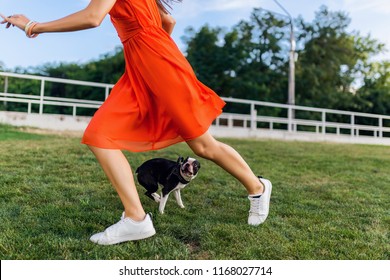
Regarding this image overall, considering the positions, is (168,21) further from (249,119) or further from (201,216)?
(249,119)

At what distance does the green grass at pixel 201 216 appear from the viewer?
2.50 meters

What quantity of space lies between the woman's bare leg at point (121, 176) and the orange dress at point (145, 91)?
5 cm

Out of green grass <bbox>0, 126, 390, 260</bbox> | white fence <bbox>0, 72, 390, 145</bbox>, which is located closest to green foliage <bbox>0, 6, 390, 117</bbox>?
white fence <bbox>0, 72, 390, 145</bbox>

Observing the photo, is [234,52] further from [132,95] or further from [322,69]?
[132,95]

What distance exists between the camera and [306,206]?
3.82 m

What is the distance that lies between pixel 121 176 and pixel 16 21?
1102 millimetres

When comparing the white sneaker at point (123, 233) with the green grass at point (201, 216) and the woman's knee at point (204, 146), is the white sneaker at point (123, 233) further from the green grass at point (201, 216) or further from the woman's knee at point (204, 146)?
the woman's knee at point (204, 146)

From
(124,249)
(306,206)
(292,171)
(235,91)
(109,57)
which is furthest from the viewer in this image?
(109,57)

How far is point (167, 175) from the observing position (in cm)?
368

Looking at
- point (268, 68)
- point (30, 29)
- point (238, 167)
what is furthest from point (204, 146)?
point (268, 68)

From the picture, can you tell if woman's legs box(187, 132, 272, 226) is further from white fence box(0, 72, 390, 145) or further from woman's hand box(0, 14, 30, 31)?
white fence box(0, 72, 390, 145)

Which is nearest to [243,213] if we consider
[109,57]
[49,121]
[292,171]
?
[292,171]

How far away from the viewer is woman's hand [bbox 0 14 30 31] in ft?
7.90

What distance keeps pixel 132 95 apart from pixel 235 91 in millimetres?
26533
